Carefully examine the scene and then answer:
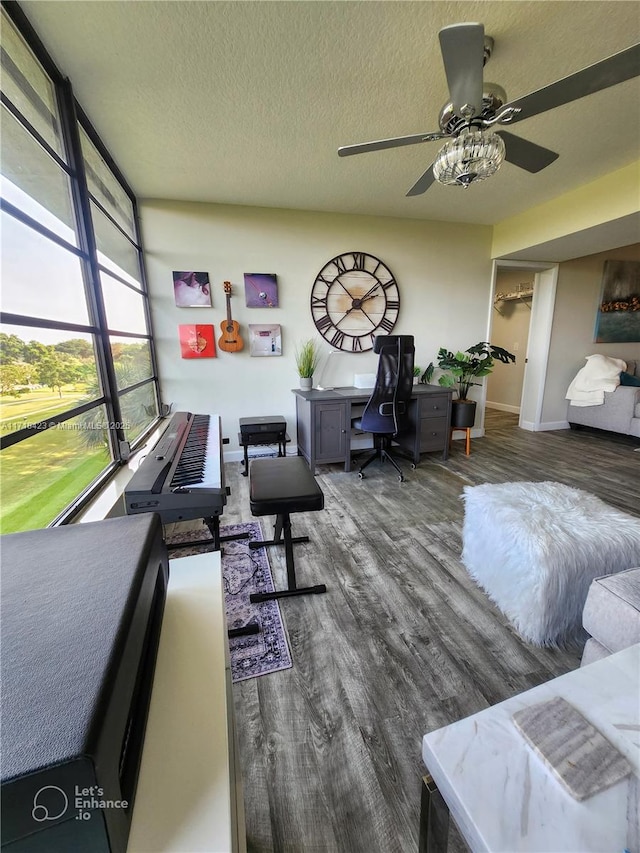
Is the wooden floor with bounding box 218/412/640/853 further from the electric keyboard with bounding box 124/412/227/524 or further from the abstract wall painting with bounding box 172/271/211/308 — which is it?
the abstract wall painting with bounding box 172/271/211/308

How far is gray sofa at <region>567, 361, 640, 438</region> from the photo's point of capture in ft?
13.2

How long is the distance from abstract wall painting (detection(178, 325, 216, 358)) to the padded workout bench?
6.22 ft

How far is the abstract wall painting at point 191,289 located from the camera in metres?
3.23

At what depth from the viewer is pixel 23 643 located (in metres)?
0.52

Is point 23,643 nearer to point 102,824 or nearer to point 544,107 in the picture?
point 102,824

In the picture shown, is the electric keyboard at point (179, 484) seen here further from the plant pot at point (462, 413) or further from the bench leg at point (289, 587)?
the plant pot at point (462, 413)

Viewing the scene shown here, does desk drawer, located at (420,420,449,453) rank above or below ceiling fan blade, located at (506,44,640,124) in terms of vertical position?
below

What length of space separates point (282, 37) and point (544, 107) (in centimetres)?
120

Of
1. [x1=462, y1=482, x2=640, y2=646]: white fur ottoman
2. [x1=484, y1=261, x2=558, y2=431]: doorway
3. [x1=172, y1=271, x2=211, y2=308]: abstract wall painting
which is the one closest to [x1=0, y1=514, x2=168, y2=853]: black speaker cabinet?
[x1=462, y1=482, x2=640, y2=646]: white fur ottoman

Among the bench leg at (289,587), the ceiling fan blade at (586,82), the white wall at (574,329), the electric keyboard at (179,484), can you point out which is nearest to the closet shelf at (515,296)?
the white wall at (574,329)

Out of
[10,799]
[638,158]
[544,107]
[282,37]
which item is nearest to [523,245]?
[638,158]

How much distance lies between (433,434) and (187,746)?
3382mm

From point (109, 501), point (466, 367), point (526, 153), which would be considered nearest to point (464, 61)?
point (526, 153)

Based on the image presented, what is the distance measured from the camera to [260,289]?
11.2ft
